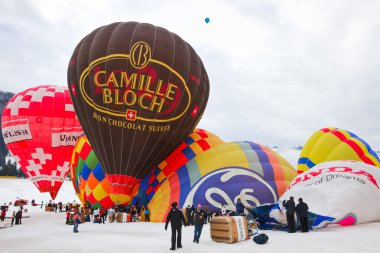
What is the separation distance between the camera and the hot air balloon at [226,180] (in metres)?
13.7

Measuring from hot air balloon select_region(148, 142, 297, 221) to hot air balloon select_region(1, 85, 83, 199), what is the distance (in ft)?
38.6

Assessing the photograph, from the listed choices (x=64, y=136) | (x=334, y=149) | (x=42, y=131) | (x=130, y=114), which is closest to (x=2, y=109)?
(x=42, y=131)

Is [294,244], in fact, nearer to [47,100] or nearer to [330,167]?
[330,167]

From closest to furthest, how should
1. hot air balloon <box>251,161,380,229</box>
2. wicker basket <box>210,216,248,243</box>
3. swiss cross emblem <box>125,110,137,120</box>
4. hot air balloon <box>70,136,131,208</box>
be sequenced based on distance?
1. wicker basket <box>210,216,248,243</box>
2. hot air balloon <box>251,161,380,229</box>
3. swiss cross emblem <box>125,110,137,120</box>
4. hot air balloon <box>70,136,131,208</box>

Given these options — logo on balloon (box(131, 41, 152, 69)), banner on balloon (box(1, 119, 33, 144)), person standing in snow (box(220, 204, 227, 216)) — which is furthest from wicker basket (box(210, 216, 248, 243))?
banner on balloon (box(1, 119, 33, 144))

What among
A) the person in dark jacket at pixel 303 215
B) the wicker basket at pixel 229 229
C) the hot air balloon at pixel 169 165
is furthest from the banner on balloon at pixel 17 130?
the person in dark jacket at pixel 303 215

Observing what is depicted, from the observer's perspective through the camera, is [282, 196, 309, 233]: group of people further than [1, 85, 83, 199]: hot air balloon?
No

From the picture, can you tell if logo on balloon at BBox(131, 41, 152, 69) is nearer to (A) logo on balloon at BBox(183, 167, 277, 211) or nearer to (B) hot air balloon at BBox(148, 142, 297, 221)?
(B) hot air balloon at BBox(148, 142, 297, 221)

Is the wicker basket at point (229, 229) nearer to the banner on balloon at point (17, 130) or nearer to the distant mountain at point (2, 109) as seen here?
the banner on balloon at point (17, 130)

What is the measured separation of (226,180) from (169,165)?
11.3 ft

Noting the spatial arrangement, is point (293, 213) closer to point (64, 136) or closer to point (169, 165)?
point (169, 165)

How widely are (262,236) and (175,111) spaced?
884 cm

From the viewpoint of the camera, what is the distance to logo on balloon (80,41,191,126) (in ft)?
47.7

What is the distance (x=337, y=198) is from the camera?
9.96 m
